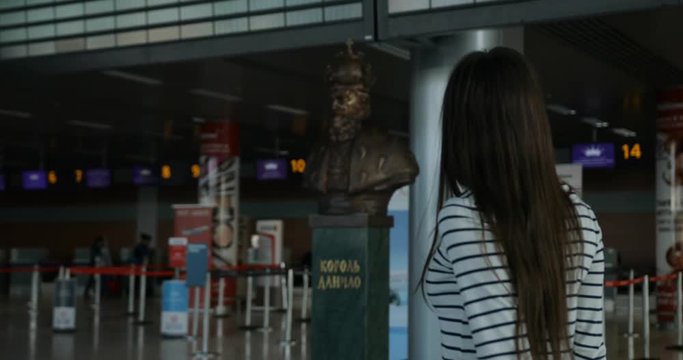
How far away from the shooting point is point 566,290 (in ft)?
6.26

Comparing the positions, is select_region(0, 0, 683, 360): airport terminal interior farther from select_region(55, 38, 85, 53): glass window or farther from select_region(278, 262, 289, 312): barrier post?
select_region(278, 262, 289, 312): barrier post

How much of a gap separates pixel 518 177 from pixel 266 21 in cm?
972

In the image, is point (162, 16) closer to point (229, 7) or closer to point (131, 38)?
point (131, 38)

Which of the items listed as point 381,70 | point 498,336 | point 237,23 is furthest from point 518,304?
point 381,70

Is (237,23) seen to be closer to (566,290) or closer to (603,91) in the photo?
(603,91)

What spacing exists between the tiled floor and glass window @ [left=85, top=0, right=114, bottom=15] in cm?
418

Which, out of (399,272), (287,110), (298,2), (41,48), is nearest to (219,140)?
(287,110)

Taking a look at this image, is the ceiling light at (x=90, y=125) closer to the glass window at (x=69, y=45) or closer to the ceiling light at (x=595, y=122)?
the glass window at (x=69, y=45)

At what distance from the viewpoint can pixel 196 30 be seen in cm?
1190

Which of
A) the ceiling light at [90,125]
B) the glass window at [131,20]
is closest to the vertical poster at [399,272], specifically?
the glass window at [131,20]

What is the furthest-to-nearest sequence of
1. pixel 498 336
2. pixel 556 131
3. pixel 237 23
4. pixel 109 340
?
1. pixel 556 131
2. pixel 109 340
3. pixel 237 23
4. pixel 498 336

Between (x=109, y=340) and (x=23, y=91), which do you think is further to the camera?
(x=23, y=91)

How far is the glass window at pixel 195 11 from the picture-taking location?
38.7 ft

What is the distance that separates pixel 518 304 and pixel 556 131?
2269cm
